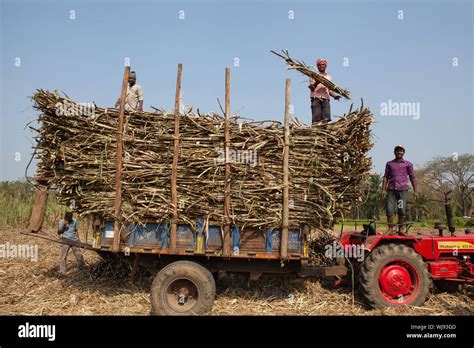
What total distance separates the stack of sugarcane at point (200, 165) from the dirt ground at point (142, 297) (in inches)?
55.4

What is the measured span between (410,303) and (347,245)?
126cm

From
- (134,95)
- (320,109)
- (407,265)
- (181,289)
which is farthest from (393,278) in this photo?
(134,95)

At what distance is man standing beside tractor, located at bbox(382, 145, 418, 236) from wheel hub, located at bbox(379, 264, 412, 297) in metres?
1.04

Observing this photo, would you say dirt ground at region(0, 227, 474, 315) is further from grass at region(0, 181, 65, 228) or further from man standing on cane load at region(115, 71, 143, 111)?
grass at region(0, 181, 65, 228)

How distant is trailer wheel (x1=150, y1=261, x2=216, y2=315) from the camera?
17.0 feet

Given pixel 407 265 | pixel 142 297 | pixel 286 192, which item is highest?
pixel 286 192

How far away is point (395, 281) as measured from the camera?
18.5 feet

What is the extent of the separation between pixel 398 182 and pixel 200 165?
3602 mm

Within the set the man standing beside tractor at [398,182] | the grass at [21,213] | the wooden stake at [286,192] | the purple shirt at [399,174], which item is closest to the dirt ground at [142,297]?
the wooden stake at [286,192]

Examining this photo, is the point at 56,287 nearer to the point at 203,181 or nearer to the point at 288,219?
the point at 203,181

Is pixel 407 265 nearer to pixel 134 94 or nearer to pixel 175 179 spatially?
pixel 175 179

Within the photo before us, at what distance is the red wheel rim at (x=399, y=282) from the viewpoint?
18.5ft

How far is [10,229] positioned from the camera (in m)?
13.2
